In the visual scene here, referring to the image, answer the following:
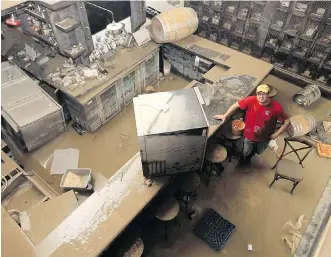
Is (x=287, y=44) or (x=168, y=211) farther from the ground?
(x=287, y=44)

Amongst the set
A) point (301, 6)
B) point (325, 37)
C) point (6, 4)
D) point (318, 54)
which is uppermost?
point (6, 4)

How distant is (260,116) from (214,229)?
70.5 inches

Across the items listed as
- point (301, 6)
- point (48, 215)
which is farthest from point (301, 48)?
point (48, 215)

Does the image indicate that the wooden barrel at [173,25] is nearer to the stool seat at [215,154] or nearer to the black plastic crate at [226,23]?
the black plastic crate at [226,23]

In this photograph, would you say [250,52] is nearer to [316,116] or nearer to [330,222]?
[316,116]

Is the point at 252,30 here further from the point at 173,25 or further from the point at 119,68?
the point at 119,68

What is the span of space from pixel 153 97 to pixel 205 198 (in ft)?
7.06

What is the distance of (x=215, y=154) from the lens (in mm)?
4383

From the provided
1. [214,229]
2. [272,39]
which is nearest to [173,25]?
[272,39]

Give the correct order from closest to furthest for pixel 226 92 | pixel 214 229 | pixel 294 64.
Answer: pixel 214 229, pixel 226 92, pixel 294 64

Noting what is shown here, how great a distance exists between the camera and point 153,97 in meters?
3.26

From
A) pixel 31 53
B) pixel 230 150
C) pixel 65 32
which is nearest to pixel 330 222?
pixel 230 150

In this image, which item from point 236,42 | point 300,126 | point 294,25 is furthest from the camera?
point 236,42

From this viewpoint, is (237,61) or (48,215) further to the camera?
(237,61)
